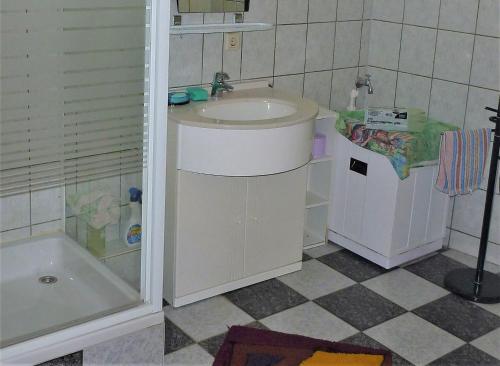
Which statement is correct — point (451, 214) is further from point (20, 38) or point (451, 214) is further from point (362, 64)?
point (20, 38)

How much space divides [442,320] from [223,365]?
3.35 feet

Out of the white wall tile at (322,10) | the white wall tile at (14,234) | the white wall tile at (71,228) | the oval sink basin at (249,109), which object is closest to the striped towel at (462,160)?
the oval sink basin at (249,109)

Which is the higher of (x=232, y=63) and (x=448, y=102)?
(x=232, y=63)

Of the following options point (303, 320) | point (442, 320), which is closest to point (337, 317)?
point (303, 320)

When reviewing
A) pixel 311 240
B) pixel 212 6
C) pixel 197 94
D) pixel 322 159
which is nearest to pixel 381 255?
pixel 311 240

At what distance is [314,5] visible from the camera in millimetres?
3867

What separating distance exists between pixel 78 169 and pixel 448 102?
2149 millimetres

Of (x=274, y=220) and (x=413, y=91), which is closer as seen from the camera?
(x=274, y=220)

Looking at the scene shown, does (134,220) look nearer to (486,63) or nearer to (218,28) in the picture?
(218,28)

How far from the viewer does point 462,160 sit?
11.4ft

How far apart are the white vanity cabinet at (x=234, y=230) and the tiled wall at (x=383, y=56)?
0.55 meters

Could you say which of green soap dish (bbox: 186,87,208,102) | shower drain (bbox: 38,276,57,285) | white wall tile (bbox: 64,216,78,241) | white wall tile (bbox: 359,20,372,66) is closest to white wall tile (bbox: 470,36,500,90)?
white wall tile (bbox: 359,20,372,66)

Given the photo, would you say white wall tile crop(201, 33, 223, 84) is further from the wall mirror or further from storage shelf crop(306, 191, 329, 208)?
storage shelf crop(306, 191, 329, 208)

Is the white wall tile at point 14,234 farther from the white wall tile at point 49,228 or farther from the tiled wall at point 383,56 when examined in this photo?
the tiled wall at point 383,56
